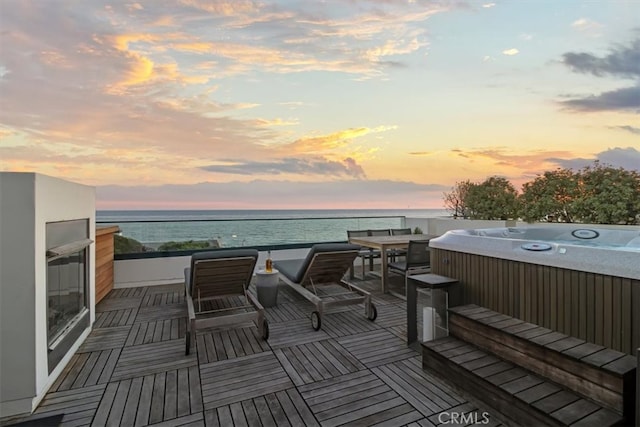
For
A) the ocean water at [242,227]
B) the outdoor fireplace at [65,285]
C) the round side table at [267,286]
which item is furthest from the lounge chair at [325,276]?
the ocean water at [242,227]

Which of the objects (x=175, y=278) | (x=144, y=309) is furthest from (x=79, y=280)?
(x=175, y=278)

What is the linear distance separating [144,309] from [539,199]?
7.96m

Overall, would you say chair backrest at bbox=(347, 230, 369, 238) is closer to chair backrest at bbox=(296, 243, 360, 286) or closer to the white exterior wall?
chair backrest at bbox=(296, 243, 360, 286)

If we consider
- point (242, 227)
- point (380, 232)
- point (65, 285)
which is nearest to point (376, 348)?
point (65, 285)

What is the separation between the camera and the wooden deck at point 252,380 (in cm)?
202

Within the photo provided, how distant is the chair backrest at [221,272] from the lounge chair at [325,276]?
69 centimetres

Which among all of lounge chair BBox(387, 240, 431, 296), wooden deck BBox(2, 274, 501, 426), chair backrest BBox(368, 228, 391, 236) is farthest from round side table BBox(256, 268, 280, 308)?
chair backrest BBox(368, 228, 391, 236)

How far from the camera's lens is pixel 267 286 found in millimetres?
4469

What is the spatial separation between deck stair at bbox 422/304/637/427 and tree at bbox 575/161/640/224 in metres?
5.18

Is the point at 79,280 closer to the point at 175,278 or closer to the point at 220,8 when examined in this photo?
the point at 175,278

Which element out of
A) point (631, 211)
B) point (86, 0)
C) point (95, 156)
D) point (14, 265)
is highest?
point (86, 0)

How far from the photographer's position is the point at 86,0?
406 cm

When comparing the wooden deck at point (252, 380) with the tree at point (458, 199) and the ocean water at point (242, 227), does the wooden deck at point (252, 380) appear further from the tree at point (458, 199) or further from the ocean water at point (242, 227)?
the tree at point (458, 199)

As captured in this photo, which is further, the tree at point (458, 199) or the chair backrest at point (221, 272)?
the tree at point (458, 199)
